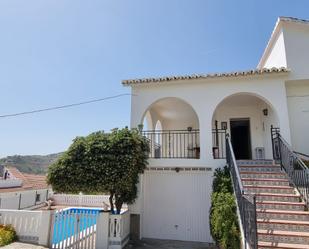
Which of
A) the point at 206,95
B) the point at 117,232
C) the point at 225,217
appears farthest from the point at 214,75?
the point at 117,232

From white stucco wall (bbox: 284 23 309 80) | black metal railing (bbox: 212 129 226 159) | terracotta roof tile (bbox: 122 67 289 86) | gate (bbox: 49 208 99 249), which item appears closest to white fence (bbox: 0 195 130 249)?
gate (bbox: 49 208 99 249)

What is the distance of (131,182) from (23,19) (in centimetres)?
937

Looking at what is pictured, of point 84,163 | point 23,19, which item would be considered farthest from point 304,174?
point 23,19

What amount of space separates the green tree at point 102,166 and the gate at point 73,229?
3.39 feet

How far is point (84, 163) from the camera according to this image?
29.0ft

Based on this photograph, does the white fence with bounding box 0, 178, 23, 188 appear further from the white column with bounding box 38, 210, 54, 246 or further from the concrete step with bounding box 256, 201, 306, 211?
the concrete step with bounding box 256, 201, 306, 211

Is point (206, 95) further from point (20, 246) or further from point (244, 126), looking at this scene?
point (20, 246)

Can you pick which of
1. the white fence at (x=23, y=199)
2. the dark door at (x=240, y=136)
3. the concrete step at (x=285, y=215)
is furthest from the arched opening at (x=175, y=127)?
the white fence at (x=23, y=199)

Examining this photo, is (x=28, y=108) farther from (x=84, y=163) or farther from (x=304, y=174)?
(x=304, y=174)

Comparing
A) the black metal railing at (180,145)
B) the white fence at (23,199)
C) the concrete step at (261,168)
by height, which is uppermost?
the black metal railing at (180,145)

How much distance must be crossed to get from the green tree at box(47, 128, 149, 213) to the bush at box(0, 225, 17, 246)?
110 inches

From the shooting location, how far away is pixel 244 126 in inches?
559

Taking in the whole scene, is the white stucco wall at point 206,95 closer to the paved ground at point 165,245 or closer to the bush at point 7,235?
the paved ground at point 165,245

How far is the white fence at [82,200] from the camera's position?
22.1 m
